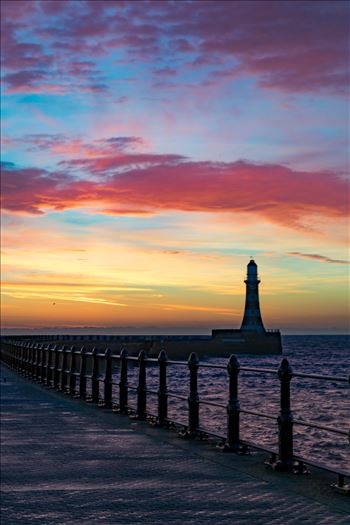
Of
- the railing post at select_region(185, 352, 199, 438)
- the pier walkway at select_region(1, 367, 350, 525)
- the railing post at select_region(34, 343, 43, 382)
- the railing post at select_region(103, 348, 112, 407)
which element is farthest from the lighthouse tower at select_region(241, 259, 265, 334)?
the railing post at select_region(185, 352, 199, 438)

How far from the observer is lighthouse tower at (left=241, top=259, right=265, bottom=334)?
488ft

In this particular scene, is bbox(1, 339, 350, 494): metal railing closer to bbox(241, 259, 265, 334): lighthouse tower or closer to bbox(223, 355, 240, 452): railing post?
bbox(223, 355, 240, 452): railing post

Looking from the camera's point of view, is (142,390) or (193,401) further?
(142,390)

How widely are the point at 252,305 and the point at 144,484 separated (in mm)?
141278

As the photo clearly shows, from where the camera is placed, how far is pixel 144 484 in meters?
9.37

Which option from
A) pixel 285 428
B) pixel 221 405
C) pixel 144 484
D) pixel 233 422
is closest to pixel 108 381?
pixel 221 405

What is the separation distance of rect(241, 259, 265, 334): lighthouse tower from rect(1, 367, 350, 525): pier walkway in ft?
442

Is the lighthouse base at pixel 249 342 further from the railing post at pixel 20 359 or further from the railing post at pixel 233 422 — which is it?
the railing post at pixel 233 422

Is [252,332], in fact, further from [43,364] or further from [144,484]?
[144,484]

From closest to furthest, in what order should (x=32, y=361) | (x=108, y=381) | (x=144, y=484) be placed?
(x=144, y=484), (x=108, y=381), (x=32, y=361)

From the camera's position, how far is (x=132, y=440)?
13.4m

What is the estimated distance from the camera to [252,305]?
150 m

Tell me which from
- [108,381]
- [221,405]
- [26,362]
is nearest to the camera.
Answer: [221,405]

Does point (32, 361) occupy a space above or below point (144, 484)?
above
